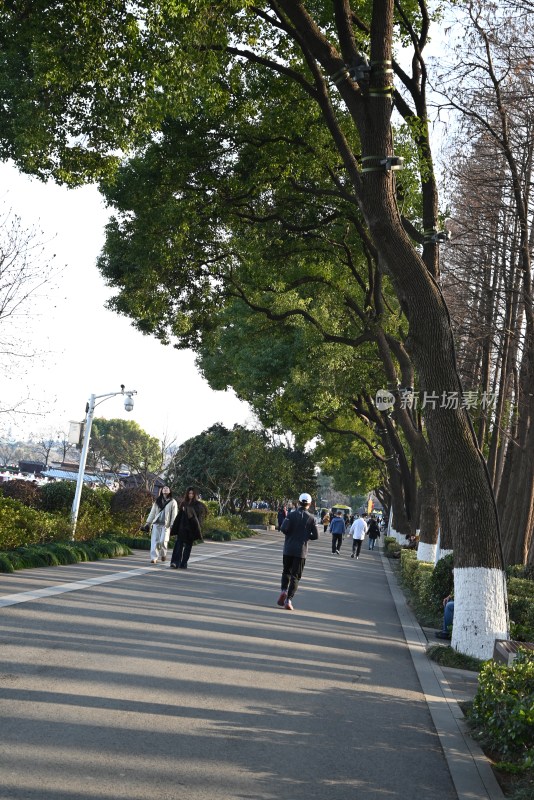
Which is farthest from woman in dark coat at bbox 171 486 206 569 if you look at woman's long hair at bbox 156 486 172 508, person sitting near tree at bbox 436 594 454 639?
person sitting near tree at bbox 436 594 454 639

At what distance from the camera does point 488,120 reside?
16.9 metres

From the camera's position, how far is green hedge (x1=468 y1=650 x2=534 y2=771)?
6.24 m

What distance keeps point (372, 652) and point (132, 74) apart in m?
8.12

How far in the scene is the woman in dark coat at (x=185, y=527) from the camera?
1953 centimetres

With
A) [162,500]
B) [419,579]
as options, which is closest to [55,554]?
[162,500]

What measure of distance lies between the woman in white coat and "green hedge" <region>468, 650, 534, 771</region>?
13524mm

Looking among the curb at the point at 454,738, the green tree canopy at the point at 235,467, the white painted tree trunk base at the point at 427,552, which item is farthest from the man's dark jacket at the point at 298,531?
the green tree canopy at the point at 235,467

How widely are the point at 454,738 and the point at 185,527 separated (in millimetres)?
13092

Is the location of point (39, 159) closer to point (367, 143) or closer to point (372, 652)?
point (367, 143)

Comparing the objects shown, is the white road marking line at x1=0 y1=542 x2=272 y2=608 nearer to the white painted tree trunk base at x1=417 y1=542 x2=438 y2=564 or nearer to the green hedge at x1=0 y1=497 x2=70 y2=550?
the green hedge at x1=0 y1=497 x2=70 y2=550

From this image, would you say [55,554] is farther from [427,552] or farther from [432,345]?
[427,552]

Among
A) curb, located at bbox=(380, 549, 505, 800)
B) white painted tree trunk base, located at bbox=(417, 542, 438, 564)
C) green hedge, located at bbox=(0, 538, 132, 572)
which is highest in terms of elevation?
white painted tree trunk base, located at bbox=(417, 542, 438, 564)

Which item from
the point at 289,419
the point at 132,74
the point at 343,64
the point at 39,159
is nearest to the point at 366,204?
the point at 343,64

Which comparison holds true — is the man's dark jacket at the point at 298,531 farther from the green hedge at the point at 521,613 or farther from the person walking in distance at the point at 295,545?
the green hedge at the point at 521,613
